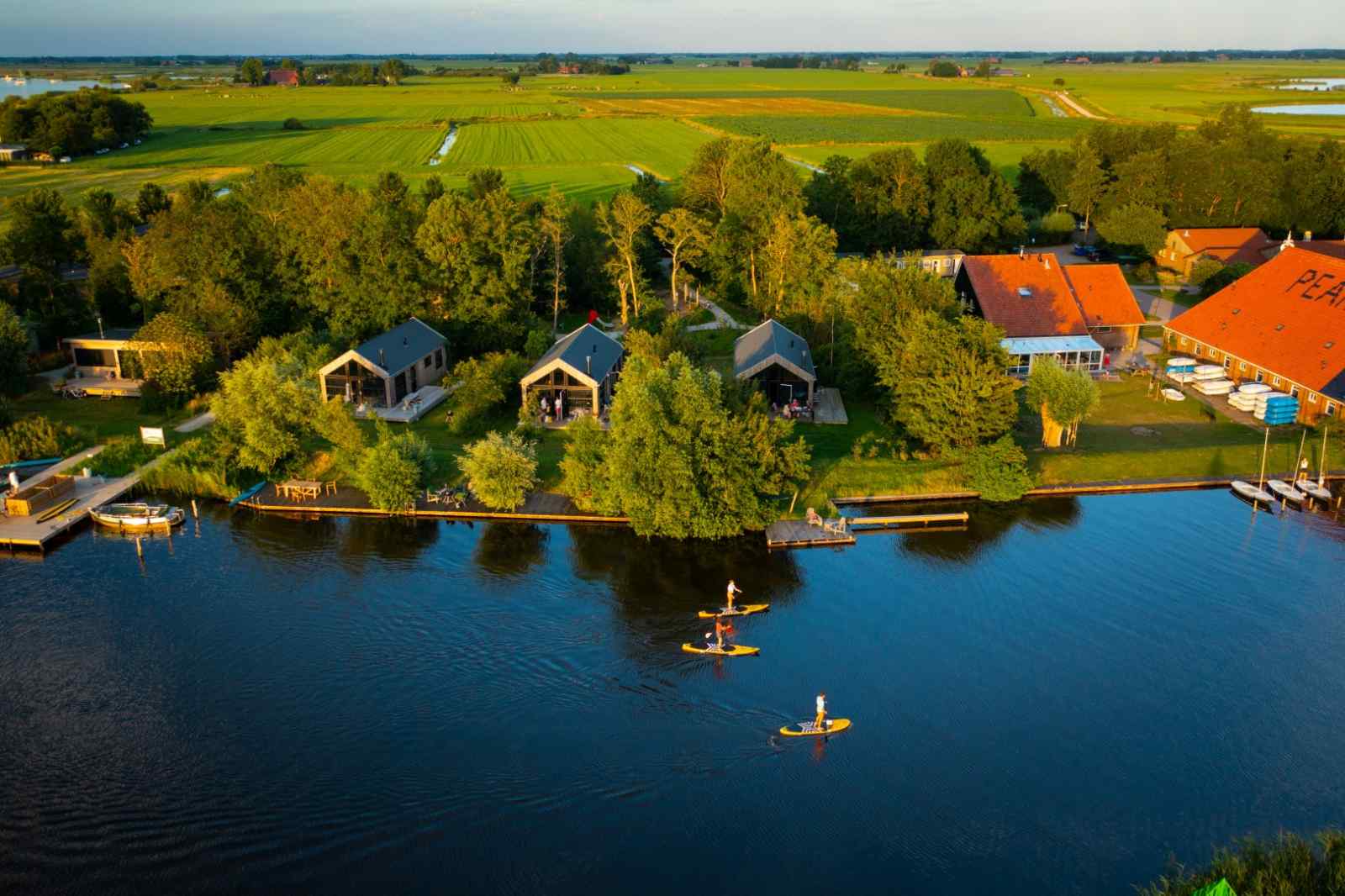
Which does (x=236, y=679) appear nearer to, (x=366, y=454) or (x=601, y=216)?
(x=366, y=454)

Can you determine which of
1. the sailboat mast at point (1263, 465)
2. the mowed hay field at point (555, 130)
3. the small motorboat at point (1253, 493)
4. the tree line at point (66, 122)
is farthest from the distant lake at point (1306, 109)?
the tree line at point (66, 122)

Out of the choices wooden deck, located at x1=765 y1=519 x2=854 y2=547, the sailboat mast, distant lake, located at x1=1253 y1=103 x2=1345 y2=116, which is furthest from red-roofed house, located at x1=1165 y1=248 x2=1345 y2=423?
distant lake, located at x1=1253 y1=103 x2=1345 y2=116

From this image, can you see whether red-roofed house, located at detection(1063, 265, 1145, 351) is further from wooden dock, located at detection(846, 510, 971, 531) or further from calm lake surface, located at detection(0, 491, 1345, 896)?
wooden dock, located at detection(846, 510, 971, 531)

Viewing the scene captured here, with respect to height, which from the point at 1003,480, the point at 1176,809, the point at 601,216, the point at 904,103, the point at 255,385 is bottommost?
the point at 1176,809

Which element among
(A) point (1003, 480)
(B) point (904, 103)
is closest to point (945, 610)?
(A) point (1003, 480)

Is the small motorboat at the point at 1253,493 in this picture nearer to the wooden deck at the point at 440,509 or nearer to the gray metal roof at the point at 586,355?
the wooden deck at the point at 440,509

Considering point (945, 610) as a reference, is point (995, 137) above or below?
above

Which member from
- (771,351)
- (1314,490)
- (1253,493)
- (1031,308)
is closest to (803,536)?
(771,351)
